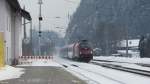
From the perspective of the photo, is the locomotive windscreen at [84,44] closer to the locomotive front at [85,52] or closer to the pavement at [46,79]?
the locomotive front at [85,52]

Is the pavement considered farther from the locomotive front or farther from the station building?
the locomotive front

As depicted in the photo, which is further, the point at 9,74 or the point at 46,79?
the point at 9,74

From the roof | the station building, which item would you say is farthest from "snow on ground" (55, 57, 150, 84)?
the roof

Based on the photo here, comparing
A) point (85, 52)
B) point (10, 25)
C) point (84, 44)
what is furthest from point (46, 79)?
point (84, 44)

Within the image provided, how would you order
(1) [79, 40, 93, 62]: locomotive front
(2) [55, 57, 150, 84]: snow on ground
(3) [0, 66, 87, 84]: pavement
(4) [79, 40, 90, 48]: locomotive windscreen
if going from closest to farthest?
1. (3) [0, 66, 87, 84]: pavement
2. (2) [55, 57, 150, 84]: snow on ground
3. (1) [79, 40, 93, 62]: locomotive front
4. (4) [79, 40, 90, 48]: locomotive windscreen

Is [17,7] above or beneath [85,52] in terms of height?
above

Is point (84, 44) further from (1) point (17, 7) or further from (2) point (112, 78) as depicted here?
(2) point (112, 78)

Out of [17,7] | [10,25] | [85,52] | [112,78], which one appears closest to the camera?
[112,78]

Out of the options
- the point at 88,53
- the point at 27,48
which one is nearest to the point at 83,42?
the point at 88,53

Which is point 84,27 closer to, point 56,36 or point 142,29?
point 56,36

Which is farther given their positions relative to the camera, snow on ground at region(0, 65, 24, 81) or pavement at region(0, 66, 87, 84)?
snow on ground at region(0, 65, 24, 81)

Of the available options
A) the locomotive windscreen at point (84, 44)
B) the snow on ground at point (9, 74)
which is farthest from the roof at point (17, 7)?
the snow on ground at point (9, 74)

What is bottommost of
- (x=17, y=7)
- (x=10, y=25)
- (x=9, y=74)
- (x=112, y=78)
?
(x=112, y=78)

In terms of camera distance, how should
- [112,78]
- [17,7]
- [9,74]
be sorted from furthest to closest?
[17,7], [9,74], [112,78]
